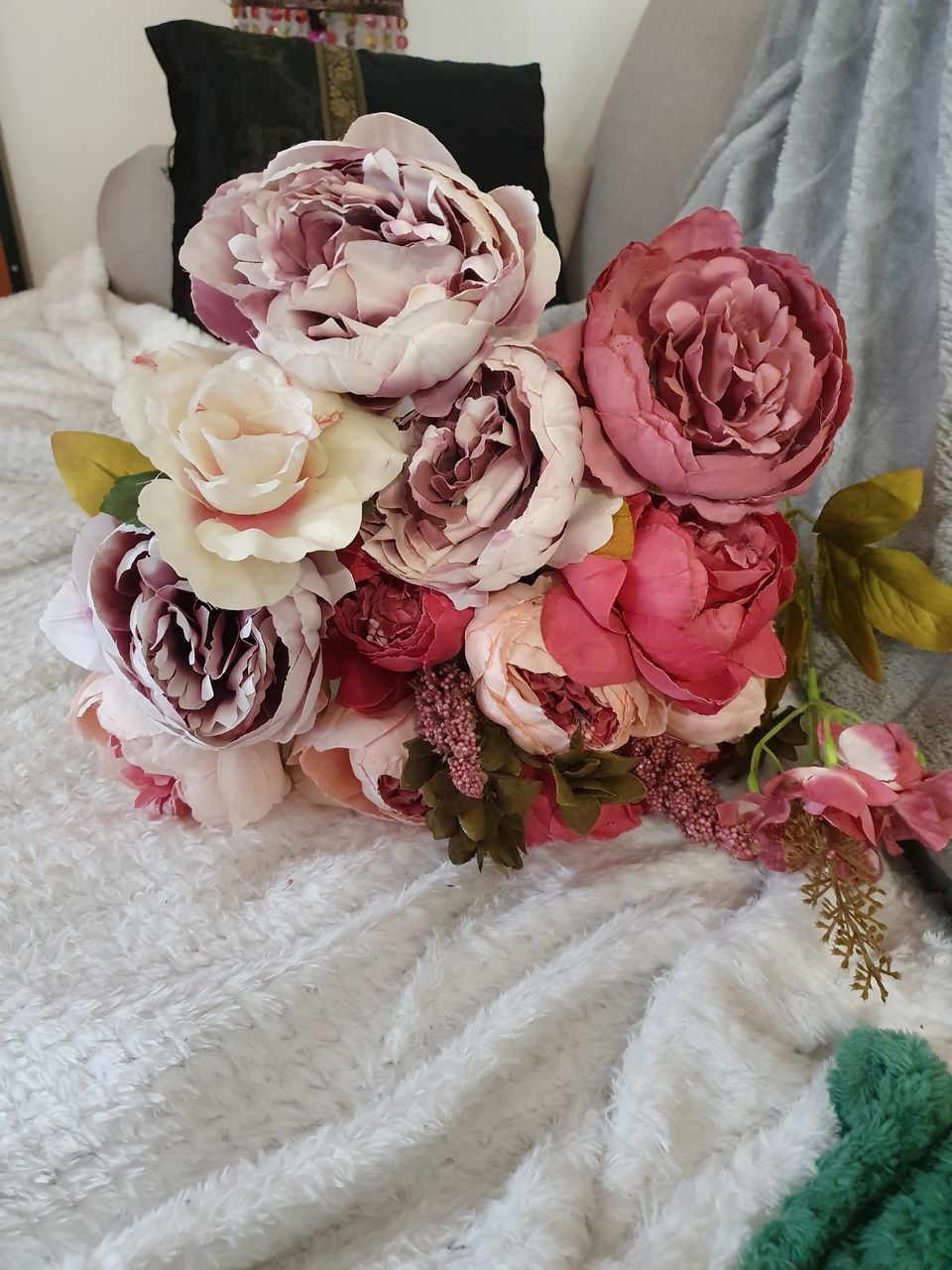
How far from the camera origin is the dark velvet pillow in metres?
1.06

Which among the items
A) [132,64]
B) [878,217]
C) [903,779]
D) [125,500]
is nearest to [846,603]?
[903,779]

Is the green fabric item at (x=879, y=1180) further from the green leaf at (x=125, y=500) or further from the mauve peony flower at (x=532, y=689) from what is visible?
the green leaf at (x=125, y=500)

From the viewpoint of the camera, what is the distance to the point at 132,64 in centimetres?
150

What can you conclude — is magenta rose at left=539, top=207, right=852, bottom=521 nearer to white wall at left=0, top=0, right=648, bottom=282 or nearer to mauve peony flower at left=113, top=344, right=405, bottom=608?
mauve peony flower at left=113, top=344, right=405, bottom=608

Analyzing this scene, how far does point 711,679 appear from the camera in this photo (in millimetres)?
491

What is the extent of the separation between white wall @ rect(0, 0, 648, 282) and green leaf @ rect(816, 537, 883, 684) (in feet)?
3.04

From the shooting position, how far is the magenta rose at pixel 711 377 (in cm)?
45

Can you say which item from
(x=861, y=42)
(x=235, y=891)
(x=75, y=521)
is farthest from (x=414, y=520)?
(x=861, y=42)

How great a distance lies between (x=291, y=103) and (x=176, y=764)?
2.86 feet

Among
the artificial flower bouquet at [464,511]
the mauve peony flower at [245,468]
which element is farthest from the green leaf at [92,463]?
the mauve peony flower at [245,468]

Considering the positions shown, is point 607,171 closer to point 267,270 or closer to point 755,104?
point 755,104

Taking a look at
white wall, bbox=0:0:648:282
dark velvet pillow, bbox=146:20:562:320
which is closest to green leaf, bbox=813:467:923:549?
dark velvet pillow, bbox=146:20:562:320

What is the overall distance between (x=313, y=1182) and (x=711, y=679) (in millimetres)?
326

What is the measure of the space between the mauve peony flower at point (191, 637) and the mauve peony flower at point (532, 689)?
0.08 metres
